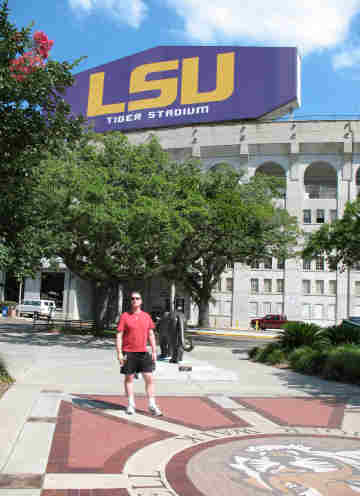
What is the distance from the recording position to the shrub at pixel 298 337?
55.0 feet

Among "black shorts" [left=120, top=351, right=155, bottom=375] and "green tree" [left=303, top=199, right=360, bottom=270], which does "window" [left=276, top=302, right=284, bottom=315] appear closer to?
"green tree" [left=303, top=199, right=360, bottom=270]

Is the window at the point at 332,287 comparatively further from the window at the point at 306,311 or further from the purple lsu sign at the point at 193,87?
the purple lsu sign at the point at 193,87

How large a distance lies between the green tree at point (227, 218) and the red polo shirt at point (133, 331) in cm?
1206

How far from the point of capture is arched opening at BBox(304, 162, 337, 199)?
2030 inches

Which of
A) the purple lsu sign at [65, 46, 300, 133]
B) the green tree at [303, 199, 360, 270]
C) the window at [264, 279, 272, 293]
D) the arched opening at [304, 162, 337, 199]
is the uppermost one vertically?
the purple lsu sign at [65, 46, 300, 133]

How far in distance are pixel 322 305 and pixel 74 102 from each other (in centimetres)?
3569

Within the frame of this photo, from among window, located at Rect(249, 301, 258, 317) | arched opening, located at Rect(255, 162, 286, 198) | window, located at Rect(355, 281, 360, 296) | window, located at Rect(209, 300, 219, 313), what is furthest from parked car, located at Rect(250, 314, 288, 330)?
arched opening, located at Rect(255, 162, 286, 198)

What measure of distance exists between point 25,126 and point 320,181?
48994 millimetres

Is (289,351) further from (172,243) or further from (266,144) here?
(266,144)

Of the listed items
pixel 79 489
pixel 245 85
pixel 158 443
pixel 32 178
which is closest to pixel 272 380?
pixel 158 443

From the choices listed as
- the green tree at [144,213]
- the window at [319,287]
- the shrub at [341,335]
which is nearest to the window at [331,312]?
the window at [319,287]

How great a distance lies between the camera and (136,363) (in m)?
7.59

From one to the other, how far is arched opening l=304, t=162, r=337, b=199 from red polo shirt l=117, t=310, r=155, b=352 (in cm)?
4663

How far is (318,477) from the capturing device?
16.1ft
